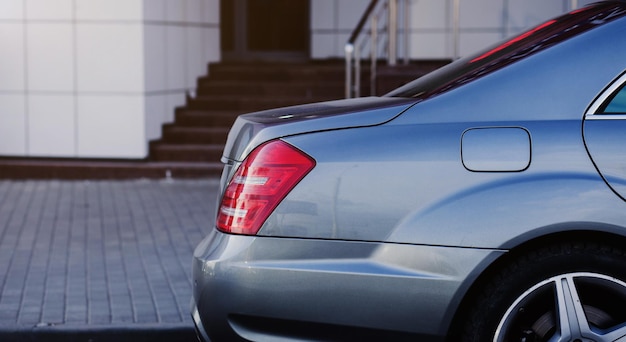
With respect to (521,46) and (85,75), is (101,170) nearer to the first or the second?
(85,75)

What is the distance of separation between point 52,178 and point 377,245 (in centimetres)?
901

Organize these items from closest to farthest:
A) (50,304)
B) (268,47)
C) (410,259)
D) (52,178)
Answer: (410,259)
(50,304)
(52,178)
(268,47)

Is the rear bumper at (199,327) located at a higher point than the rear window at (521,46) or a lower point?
lower

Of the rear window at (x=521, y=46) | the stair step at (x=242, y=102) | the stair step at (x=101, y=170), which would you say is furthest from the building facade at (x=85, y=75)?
the rear window at (x=521, y=46)

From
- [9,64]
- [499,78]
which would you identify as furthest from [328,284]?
[9,64]

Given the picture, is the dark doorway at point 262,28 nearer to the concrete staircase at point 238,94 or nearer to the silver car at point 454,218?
the concrete staircase at point 238,94

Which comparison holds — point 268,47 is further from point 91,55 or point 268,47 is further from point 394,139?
point 394,139

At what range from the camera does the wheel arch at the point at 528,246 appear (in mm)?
3984

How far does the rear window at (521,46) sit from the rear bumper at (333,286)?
668 mm

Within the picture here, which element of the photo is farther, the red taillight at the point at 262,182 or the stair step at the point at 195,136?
the stair step at the point at 195,136

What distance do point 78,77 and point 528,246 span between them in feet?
30.6

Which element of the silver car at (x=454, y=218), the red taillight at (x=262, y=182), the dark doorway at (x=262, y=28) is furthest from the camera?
the dark doorway at (x=262, y=28)

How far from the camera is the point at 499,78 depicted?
411 cm

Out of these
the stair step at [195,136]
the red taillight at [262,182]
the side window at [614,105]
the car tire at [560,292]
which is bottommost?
the car tire at [560,292]
